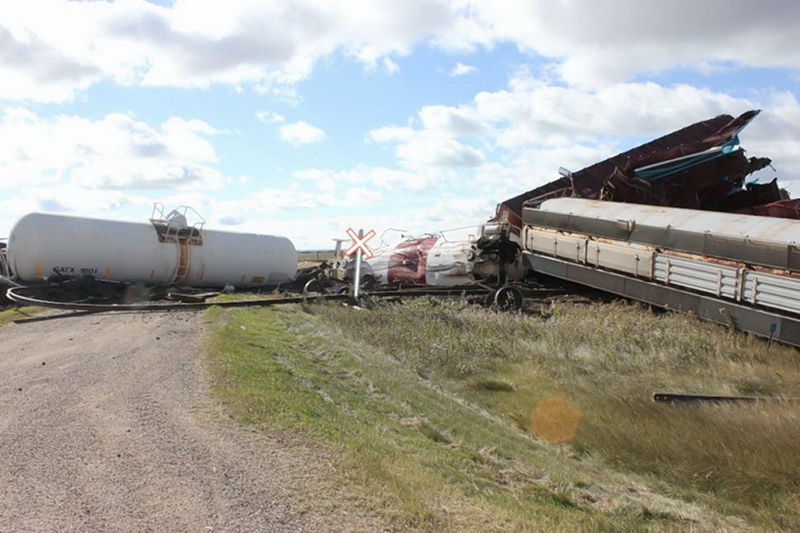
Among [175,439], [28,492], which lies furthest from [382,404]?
[28,492]

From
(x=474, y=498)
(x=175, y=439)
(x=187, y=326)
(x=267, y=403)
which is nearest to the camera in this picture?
(x=474, y=498)

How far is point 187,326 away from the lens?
12523 mm

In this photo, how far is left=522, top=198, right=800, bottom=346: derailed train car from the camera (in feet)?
37.6

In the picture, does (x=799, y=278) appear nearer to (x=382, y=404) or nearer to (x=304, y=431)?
(x=382, y=404)

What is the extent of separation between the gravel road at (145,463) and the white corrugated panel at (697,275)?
913cm

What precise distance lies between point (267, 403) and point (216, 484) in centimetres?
202

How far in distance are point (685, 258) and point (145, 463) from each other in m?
11.4

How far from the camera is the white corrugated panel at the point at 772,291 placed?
36.1ft

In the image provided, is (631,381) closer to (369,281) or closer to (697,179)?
(697,179)

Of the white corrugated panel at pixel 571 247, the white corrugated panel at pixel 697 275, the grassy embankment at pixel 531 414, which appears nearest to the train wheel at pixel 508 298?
the white corrugated panel at pixel 571 247

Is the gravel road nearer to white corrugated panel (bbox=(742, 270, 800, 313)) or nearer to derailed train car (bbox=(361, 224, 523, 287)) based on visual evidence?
white corrugated panel (bbox=(742, 270, 800, 313))

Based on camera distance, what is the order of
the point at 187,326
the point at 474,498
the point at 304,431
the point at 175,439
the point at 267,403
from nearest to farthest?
1. the point at 474,498
2. the point at 175,439
3. the point at 304,431
4. the point at 267,403
5. the point at 187,326

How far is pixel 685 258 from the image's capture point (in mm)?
13711

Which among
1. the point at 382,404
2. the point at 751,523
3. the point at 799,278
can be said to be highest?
the point at 799,278
